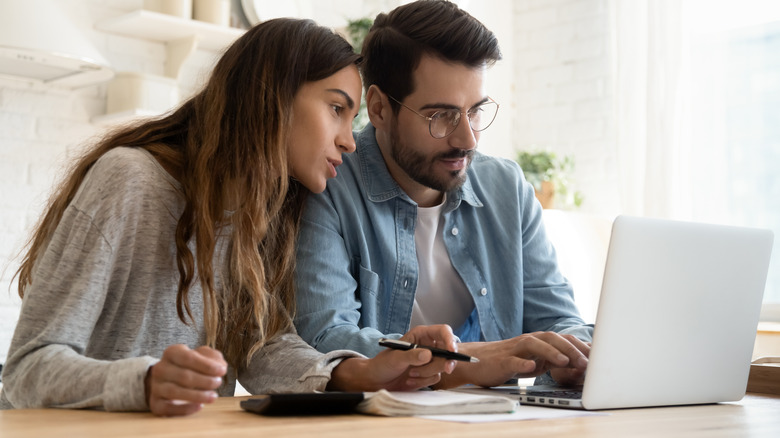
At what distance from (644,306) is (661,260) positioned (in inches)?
2.4

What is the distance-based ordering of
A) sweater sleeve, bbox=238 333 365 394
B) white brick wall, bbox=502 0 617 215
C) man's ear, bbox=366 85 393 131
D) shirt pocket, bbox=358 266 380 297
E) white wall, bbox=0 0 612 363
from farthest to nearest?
white brick wall, bbox=502 0 617 215 → white wall, bbox=0 0 612 363 → man's ear, bbox=366 85 393 131 → shirt pocket, bbox=358 266 380 297 → sweater sleeve, bbox=238 333 365 394

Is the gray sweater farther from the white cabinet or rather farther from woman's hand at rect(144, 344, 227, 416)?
the white cabinet

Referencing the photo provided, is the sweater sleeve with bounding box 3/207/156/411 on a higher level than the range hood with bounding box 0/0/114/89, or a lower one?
lower

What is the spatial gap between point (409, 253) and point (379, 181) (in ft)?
0.54

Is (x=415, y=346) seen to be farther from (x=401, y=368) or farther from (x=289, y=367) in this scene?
(x=289, y=367)

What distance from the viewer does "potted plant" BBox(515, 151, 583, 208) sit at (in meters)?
3.38

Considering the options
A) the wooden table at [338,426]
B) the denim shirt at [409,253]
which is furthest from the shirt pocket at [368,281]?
the wooden table at [338,426]

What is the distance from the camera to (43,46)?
239 centimetres

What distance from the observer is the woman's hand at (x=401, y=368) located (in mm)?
1077

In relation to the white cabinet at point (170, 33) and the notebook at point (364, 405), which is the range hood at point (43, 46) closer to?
the white cabinet at point (170, 33)

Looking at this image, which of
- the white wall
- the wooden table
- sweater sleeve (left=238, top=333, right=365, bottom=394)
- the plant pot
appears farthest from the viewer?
the plant pot

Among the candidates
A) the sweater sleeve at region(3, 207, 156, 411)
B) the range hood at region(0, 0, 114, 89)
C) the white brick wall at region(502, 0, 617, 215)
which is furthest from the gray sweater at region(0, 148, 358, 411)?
the white brick wall at region(502, 0, 617, 215)

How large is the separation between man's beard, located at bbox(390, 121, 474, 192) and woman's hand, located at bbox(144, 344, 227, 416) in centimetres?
87

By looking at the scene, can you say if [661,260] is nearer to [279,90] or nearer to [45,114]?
[279,90]
